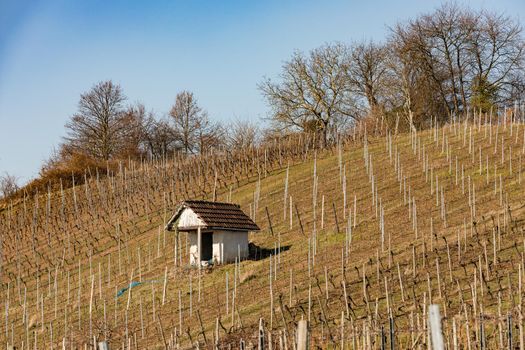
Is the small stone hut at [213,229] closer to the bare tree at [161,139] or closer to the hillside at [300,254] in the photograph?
the hillside at [300,254]

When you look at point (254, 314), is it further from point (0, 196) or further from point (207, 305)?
point (0, 196)

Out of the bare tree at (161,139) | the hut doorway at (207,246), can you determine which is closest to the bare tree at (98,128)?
the bare tree at (161,139)

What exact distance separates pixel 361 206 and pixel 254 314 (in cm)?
1039

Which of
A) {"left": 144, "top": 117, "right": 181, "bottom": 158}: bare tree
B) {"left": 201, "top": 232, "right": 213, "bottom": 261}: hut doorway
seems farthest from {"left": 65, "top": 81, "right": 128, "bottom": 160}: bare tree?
{"left": 201, "top": 232, "right": 213, "bottom": 261}: hut doorway

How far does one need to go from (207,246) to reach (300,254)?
3.77 m

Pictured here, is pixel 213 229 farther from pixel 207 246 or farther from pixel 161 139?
pixel 161 139

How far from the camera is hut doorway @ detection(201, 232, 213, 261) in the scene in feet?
84.4

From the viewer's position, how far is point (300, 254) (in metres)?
23.4

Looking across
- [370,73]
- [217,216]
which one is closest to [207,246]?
[217,216]

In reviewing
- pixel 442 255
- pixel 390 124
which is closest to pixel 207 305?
pixel 442 255

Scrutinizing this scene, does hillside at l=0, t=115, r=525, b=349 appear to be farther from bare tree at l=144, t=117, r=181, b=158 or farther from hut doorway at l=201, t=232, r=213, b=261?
bare tree at l=144, t=117, r=181, b=158

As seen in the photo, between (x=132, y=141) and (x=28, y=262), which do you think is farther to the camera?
(x=132, y=141)

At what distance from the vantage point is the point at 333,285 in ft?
61.8

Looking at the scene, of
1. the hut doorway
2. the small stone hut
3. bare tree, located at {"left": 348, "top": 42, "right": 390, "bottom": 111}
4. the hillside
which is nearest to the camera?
the hillside
